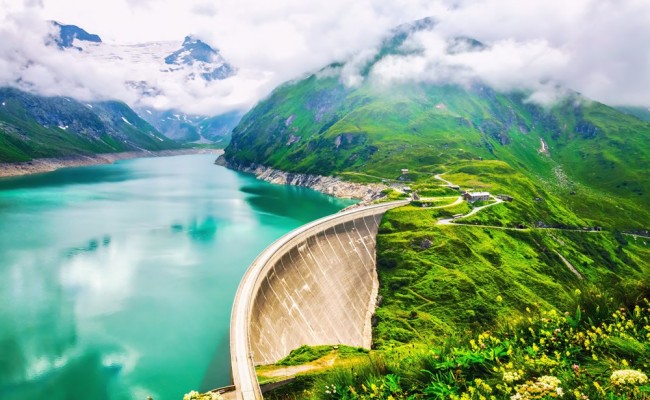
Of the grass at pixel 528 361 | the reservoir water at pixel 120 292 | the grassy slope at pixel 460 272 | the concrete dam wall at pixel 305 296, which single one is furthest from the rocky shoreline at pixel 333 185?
the grass at pixel 528 361

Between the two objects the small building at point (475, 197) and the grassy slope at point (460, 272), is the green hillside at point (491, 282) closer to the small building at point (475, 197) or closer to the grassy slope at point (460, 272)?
the grassy slope at point (460, 272)

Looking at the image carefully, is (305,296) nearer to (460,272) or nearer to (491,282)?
(460,272)

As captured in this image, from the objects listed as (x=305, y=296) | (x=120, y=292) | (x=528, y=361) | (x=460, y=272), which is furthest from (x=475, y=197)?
(x=528, y=361)

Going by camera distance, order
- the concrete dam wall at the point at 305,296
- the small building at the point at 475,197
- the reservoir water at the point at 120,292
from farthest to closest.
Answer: the small building at the point at 475,197
the reservoir water at the point at 120,292
the concrete dam wall at the point at 305,296

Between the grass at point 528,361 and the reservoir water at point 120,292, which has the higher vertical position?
the grass at point 528,361

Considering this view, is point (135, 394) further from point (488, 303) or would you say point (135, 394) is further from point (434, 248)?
point (434, 248)
